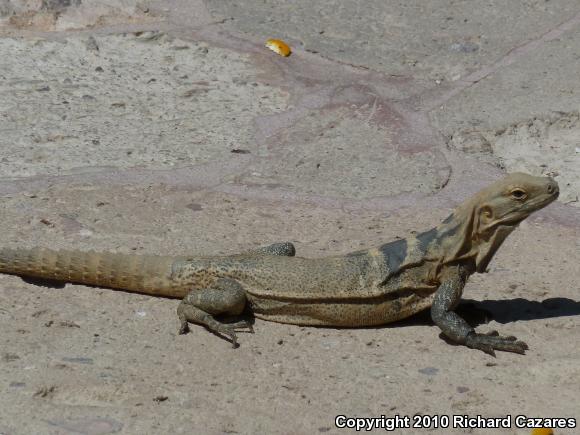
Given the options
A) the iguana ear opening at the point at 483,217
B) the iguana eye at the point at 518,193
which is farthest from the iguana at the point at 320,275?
the iguana eye at the point at 518,193

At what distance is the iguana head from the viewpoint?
5.33 metres

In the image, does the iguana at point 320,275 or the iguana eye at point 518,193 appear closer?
the iguana eye at point 518,193

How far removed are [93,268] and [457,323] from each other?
74.0 inches

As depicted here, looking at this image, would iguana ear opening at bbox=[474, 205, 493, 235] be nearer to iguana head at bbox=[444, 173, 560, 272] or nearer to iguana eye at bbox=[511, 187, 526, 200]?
iguana head at bbox=[444, 173, 560, 272]

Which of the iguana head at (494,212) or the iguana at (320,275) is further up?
the iguana head at (494,212)

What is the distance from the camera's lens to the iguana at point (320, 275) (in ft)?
18.0

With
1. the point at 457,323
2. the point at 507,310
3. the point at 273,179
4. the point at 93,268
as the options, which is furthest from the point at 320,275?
the point at 273,179

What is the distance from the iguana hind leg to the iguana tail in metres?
0.21

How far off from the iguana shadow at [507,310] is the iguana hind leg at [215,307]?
→ 84 centimetres

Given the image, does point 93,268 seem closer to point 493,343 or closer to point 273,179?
point 273,179

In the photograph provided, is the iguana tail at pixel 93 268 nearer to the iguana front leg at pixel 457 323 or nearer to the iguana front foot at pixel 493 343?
the iguana front leg at pixel 457 323

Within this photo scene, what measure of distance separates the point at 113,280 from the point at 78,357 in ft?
2.67

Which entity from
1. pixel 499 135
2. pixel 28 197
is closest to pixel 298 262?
pixel 28 197

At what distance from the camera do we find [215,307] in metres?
5.48
